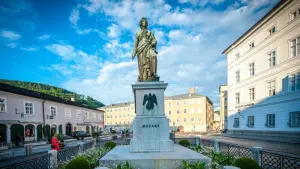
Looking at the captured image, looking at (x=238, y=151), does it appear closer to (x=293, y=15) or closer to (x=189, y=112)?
(x=293, y=15)

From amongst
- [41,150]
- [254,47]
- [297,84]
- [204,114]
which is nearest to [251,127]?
[297,84]

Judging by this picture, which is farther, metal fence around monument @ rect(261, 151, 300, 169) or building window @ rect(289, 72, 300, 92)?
building window @ rect(289, 72, 300, 92)

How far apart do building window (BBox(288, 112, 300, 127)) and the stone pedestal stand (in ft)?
58.0

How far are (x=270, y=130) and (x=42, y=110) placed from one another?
33.5m

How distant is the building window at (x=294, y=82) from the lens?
62.3 feet

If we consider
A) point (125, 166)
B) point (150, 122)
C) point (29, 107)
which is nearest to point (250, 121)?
point (150, 122)

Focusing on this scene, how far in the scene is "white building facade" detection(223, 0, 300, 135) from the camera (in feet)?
64.4

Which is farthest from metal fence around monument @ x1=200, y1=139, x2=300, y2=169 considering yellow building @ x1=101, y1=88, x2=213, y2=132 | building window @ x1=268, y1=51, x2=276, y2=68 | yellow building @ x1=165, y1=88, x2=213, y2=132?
yellow building @ x1=165, y1=88, x2=213, y2=132

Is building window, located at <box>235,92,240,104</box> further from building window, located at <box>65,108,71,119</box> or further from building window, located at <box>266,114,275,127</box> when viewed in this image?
building window, located at <box>65,108,71,119</box>

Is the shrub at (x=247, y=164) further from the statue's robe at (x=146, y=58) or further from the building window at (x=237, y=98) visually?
the building window at (x=237, y=98)

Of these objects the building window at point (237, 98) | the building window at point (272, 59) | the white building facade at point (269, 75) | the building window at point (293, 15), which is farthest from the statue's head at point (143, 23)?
the building window at point (237, 98)

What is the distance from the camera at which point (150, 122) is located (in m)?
8.70

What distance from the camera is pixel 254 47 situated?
88.4ft

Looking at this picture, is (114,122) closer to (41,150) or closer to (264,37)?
(41,150)
